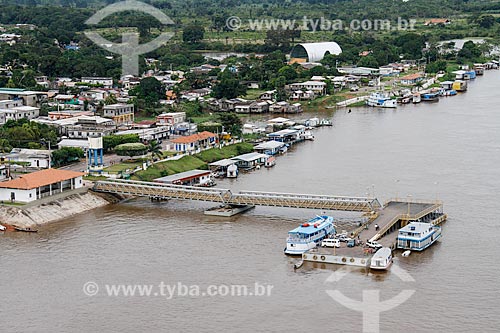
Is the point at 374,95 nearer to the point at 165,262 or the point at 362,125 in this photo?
the point at 362,125

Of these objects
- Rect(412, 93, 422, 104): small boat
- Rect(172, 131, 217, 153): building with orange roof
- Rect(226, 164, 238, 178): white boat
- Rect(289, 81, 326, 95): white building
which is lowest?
Rect(226, 164, 238, 178): white boat

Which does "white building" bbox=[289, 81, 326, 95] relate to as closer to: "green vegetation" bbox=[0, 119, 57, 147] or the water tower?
"green vegetation" bbox=[0, 119, 57, 147]

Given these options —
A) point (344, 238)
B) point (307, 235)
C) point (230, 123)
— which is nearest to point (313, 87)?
point (230, 123)

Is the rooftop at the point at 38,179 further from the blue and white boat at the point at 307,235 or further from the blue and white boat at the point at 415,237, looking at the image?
the blue and white boat at the point at 415,237

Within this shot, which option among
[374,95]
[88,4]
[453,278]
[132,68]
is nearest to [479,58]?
[374,95]

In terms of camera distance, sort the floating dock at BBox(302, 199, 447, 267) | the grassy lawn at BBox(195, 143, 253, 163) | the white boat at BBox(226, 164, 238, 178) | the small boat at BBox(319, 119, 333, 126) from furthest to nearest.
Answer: the small boat at BBox(319, 119, 333, 126)
the grassy lawn at BBox(195, 143, 253, 163)
the white boat at BBox(226, 164, 238, 178)
the floating dock at BBox(302, 199, 447, 267)

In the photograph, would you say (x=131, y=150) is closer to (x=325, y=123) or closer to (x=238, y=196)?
(x=238, y=196)

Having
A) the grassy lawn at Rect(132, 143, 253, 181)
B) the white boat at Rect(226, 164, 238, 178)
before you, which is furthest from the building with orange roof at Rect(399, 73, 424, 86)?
the white boat at Rect(226, 164, 238, 178)
